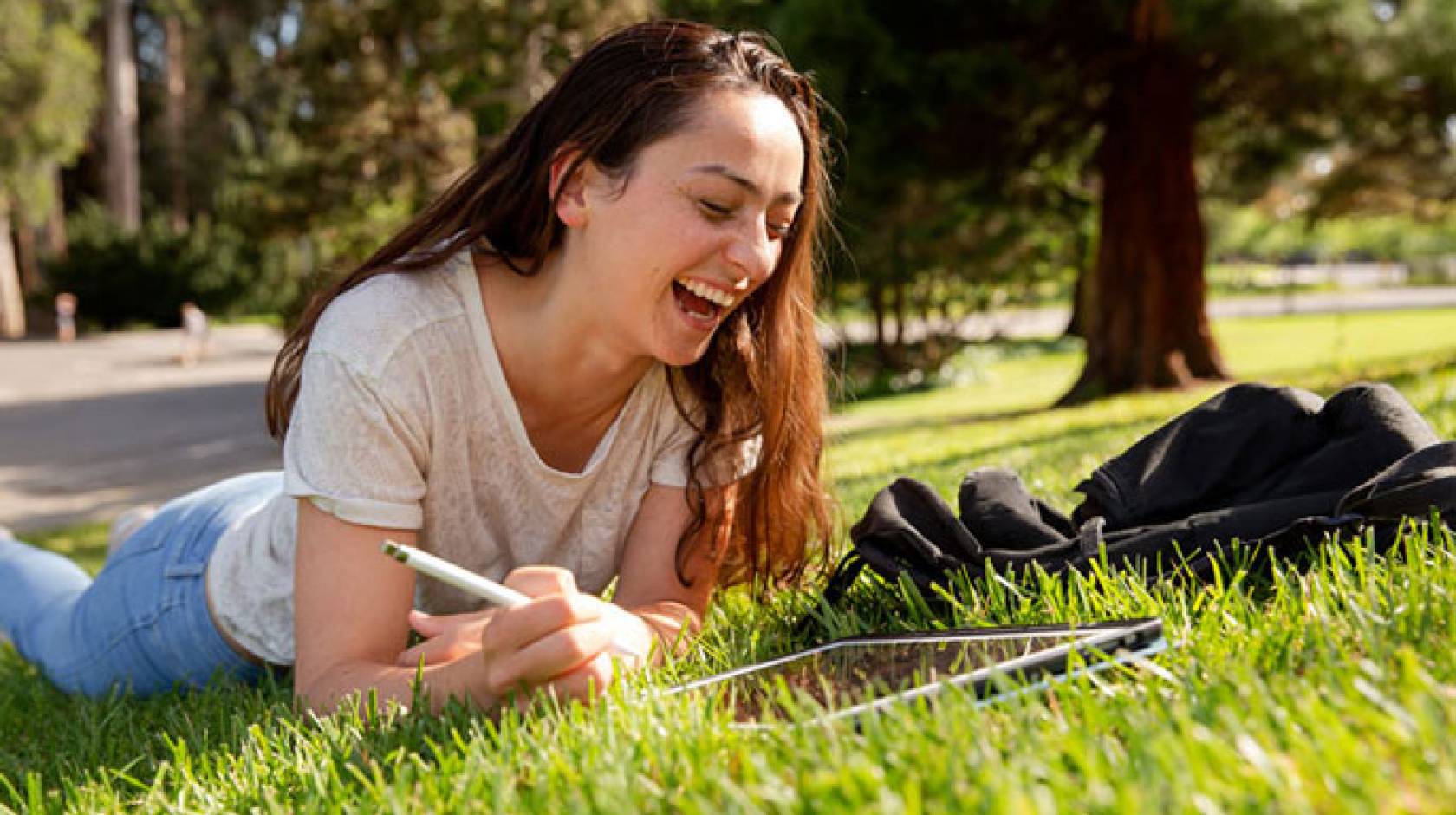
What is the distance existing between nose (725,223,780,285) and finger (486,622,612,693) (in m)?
0.77

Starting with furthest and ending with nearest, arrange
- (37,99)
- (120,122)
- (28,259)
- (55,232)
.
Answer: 1. (28,259)
2. (55,232)
3. (120,122)
4. (37,99)

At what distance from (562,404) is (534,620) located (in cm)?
88

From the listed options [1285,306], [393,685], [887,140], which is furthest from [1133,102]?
[1285,306]

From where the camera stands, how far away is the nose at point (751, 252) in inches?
86.1

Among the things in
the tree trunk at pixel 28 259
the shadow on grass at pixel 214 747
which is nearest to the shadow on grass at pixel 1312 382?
the shadow on grass at pixel 214 747

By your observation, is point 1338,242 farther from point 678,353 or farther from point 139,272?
point 678,353

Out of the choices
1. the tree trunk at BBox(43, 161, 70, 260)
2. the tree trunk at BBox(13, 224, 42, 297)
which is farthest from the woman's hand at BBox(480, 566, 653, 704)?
the tree trunk at BBox(13, 224, 42, 297)

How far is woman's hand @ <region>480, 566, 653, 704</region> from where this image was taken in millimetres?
1647

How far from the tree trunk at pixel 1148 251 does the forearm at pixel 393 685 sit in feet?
33.0

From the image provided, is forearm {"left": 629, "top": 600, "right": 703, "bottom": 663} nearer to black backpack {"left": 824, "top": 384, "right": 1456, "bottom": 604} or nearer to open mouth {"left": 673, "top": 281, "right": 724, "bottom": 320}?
black backpack {"left": 824, "top": 384, "right": 1456, "bottom": 604}

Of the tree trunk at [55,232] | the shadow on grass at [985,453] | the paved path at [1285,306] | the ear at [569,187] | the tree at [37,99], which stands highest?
the tree at [37,99]

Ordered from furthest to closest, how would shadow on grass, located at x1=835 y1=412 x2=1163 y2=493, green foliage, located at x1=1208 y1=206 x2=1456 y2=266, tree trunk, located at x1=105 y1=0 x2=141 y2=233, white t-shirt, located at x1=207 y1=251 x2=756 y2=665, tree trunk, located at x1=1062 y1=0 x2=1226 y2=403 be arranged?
1. green foliage, located at x1=1208 y1=206 x2=1456 y2=266
2. tree trunk, located at x1=105 y1=0 x2=141 y2=233
3. tree trunk, located at x1=1062 y1=0 x2=1226 y2=403
4. shadow on grass, located at x1=835 y1=412 x2=1163 y2=493
5. white t-shirt, located at x1=207 y1=251 x2=756 y2=665

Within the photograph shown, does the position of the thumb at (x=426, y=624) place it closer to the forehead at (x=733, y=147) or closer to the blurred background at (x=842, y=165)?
the forehead at (x=733, y=147)

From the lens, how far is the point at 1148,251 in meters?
11.2
